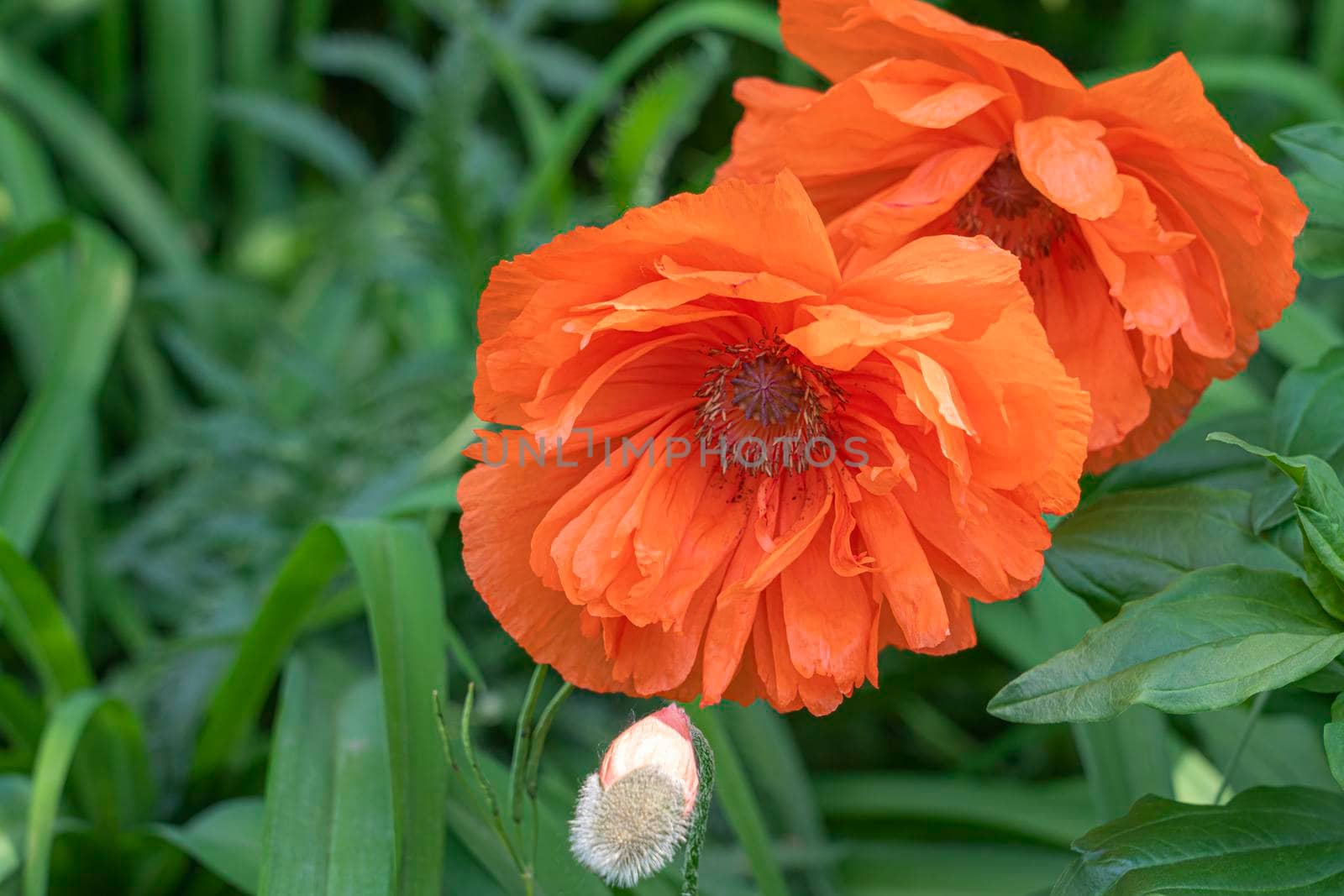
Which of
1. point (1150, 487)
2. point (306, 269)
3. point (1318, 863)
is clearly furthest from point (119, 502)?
point (1318, 863)

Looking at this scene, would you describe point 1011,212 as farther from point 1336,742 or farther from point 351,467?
point 351,467

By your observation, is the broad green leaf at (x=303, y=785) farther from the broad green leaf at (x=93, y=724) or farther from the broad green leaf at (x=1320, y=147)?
the broad green leaf at (x=1320, y=147)

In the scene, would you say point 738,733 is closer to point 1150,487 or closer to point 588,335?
point 1150,487

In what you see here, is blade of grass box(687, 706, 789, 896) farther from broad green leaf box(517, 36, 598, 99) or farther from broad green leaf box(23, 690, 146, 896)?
broad green leaf box(517, 36, 598, 99)

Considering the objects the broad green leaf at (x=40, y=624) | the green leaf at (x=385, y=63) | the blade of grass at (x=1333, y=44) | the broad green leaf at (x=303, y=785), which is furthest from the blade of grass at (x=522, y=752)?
the blade of grass at (x=1333, y=44)

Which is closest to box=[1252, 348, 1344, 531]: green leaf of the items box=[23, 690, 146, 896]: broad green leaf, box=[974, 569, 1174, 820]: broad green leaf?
box=[974, 569, 1174, 820]: broad green leaf

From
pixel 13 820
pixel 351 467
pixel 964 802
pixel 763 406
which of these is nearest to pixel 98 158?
pixel 351 467
